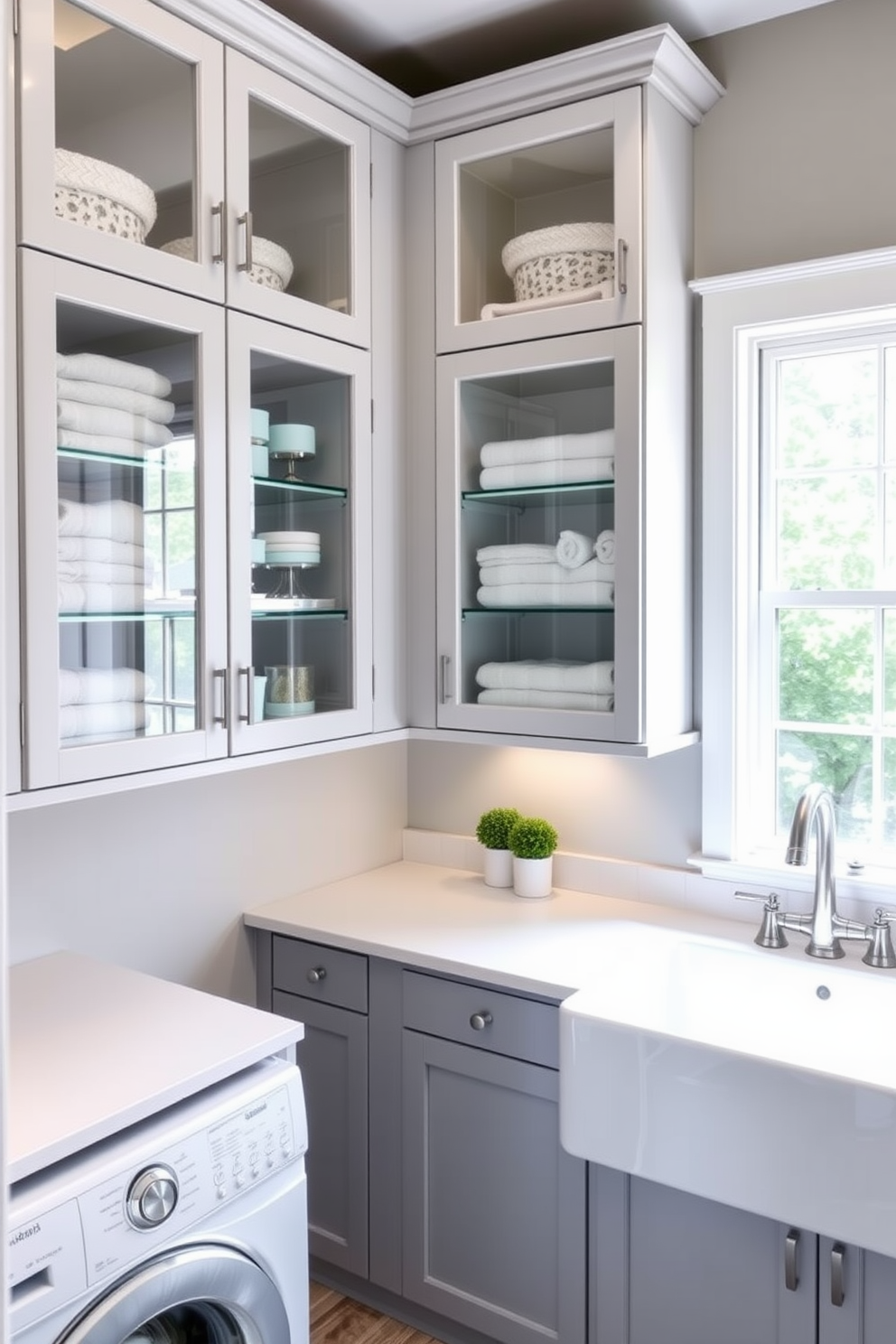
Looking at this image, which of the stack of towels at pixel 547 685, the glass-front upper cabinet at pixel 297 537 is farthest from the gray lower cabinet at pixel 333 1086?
the stack of towels at pixel 547 685

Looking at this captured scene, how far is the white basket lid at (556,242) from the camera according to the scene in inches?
85.0

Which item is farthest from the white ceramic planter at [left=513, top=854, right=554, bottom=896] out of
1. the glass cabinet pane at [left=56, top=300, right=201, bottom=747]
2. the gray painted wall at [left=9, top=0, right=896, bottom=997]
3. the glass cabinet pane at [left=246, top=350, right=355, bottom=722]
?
the glass cabinet pane at [left=56, top=300, right=201, bottom=747]

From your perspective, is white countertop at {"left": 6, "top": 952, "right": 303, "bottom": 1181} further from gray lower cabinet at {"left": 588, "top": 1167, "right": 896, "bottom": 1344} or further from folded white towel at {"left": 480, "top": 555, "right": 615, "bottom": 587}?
folded white towel at {"left": 480, "top": 555, "right": 615, "bottom": 587}

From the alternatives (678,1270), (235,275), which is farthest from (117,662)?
(678,1270)

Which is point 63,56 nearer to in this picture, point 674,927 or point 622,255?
point 622,255

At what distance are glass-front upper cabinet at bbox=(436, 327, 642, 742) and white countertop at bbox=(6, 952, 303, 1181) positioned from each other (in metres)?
0.84

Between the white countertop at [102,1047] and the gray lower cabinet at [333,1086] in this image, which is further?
the gray lower cabinet at [333,1086]

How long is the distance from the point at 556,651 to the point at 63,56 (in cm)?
134

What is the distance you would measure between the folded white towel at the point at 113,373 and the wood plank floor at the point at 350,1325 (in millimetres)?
1863

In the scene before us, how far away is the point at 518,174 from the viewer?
2248mm

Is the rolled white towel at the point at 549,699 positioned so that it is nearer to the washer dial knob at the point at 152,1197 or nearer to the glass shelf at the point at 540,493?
the glass shelf at the point at 540,493

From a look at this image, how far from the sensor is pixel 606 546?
2172mm

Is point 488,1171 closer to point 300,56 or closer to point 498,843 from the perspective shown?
point 498,843

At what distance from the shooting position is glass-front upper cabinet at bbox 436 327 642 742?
214 centimetres
